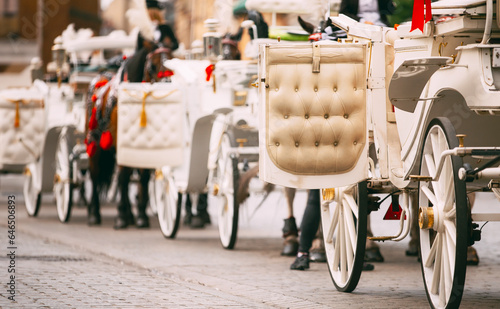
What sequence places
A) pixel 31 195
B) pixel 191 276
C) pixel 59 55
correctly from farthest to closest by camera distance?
pixel 59 55 → pixel 31 195 → pixel 191 276

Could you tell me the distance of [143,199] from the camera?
13.1m

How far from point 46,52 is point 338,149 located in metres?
26.5

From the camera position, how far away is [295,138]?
22.7 ft

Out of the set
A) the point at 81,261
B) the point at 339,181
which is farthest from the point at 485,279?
the point at 81,261

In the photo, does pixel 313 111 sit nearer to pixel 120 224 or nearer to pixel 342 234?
pixel 342 234

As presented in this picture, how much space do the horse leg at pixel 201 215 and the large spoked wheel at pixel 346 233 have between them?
5.25 metres

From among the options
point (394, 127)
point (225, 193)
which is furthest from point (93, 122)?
point (394, 127)

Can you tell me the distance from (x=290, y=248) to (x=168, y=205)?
2.08m

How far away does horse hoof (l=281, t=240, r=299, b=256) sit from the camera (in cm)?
1008

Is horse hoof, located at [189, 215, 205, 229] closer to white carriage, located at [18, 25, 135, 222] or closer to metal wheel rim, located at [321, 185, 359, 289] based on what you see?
white carriage, located at [18, 25, 135, 222]

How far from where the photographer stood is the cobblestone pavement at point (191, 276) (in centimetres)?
698

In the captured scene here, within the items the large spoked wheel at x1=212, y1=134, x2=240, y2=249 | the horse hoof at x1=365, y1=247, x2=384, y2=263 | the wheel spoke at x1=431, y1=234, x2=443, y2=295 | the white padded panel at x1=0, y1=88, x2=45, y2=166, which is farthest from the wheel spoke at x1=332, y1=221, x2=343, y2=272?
the white padded panel at x1=0, y1=88, x2=45, y2=166

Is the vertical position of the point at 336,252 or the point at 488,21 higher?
the point at 488,21

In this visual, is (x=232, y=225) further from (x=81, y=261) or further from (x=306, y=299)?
(x=306, y=299)
